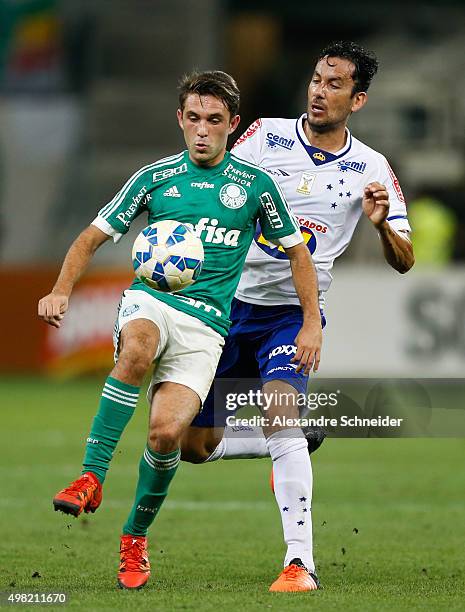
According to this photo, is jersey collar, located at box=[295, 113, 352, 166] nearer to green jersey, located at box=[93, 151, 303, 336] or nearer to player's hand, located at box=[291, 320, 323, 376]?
green jersey, located at box=[93, 151, 303, 336]

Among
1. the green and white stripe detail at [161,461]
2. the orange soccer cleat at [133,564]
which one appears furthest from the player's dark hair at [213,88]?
the orange soccer cleat at [133,564]

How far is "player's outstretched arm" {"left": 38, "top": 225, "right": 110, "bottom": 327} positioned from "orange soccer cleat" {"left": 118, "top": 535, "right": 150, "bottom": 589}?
106 centimetres

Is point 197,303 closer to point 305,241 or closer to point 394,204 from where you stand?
point 305,241

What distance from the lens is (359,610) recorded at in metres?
5.53

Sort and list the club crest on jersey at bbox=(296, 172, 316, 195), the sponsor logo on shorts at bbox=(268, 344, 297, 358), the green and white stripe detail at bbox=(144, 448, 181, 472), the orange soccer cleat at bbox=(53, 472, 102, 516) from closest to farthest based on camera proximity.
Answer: the orange soccer cleat at bbox=(53, 472, 102, 516) < the green and white stripe detail at bbox=(144, 448, 181, 472) < the sponsor logo on shorts at bbox=(268, 344, 297, 358) < the club crest on jersey at bbox=(296, 172, 316, 195)

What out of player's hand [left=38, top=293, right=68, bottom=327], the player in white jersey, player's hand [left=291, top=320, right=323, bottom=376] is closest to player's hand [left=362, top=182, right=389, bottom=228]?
the player in white jersey

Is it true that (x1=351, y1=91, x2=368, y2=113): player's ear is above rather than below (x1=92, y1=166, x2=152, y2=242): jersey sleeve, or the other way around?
above

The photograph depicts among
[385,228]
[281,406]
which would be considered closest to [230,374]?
[281,406]

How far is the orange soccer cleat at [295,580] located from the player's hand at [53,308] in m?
1.49

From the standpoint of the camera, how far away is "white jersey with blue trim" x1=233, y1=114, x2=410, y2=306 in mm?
6828

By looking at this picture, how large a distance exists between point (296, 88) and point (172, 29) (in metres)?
5.58

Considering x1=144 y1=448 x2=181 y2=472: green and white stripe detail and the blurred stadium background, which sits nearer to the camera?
x1=144 y1=448 x2=181 y2=472: green and white stripe detail

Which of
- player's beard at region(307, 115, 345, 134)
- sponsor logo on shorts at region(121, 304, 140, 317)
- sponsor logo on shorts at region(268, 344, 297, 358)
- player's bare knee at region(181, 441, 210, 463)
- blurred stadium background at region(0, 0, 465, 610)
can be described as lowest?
player's bare knee at region(181, 441, 210, 463)

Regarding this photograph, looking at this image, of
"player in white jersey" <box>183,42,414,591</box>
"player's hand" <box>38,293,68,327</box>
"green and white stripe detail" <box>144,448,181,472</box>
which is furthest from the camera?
"player in white jersey" <box>183,42,414,591</box>
